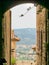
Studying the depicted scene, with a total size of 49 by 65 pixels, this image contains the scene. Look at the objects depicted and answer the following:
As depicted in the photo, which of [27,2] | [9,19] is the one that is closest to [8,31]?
[9,19]

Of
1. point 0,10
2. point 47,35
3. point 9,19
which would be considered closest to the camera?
point 0,10

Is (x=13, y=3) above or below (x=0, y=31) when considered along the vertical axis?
above

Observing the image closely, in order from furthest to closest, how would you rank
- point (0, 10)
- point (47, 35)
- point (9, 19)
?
point (9, 19) < point (47, 35) < point (0, 10)

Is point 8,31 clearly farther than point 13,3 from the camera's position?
Yes

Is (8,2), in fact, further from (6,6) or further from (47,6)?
(47,6)

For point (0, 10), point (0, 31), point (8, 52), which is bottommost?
point (8, 52)

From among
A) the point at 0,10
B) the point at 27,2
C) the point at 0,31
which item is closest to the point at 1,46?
the point at 0,31

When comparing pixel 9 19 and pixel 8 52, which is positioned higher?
pixel 9 19

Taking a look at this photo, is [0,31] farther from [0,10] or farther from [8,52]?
[8,52]
